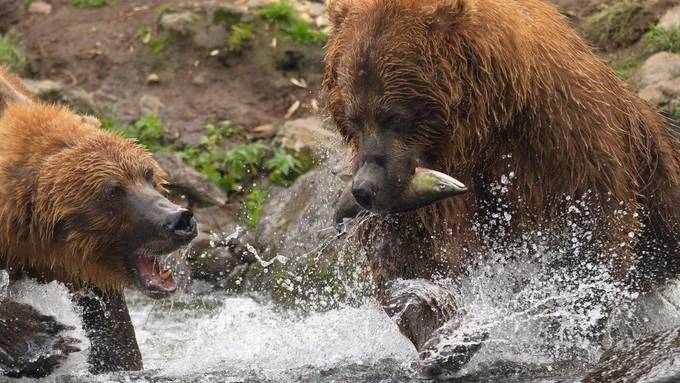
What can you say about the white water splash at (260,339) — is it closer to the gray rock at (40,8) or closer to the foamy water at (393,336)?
the foamy water at (393,336)

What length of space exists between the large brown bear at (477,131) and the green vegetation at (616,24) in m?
3.84

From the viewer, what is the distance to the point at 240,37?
484 inches

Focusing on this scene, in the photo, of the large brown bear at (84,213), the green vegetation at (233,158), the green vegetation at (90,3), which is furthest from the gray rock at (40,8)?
the large brown bear at (84,213)

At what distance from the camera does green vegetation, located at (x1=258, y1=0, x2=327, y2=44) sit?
12.2 metres

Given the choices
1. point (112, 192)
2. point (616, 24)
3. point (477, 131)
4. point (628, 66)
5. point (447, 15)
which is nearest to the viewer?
point (447, 15)

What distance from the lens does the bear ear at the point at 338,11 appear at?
6.50 m

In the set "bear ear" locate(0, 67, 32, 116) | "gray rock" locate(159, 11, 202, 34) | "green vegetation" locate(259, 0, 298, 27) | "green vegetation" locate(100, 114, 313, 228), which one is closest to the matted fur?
"bear ear" locate(0, 67, 32, 116)

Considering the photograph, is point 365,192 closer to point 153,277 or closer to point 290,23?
point 153,277

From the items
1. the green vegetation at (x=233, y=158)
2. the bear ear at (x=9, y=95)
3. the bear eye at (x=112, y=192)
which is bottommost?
the green vegetation at (x=233, y=158)

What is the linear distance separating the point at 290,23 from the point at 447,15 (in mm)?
6301

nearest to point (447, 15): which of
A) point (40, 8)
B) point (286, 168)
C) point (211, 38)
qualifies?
point (286, 168)

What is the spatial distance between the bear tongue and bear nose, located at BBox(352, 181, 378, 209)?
1519mm

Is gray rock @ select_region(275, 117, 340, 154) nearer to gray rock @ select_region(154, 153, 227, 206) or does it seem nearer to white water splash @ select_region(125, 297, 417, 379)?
gray rock @ select_region(154, 153, 227, 206)

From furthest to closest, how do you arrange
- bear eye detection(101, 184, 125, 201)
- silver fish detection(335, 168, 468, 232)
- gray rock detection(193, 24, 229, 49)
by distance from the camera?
gray rock detection(193, 24, 229, 49)
bear eye detection(101, 184, 125, 201)
silver fish detection(335, 168, 468, 232)
